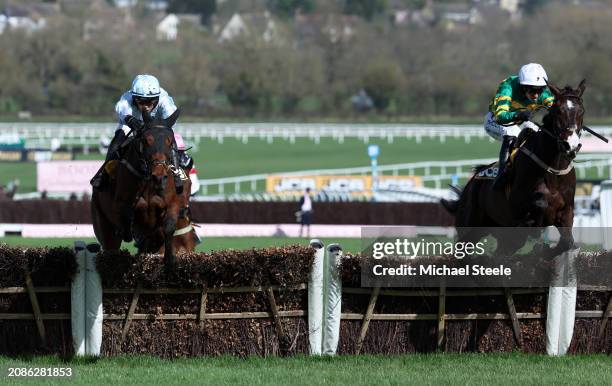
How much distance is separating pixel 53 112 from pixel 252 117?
10752mm

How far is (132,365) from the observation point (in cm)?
805

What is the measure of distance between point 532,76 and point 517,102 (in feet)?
1.12

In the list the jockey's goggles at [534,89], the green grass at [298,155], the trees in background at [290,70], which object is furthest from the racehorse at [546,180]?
the trees in background at [290,70]

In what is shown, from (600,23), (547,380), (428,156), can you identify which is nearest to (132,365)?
(547,380)

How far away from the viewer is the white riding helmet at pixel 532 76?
1003 centimetres

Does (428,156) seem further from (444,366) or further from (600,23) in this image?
(444,366)

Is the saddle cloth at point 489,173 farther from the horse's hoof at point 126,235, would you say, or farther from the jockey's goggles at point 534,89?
the horse's hoof at point 126,235

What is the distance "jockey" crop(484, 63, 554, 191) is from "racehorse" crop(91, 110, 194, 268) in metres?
2.83

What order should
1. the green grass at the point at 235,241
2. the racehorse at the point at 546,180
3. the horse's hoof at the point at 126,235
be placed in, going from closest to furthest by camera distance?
the racehorse at the point at 546,180 → the horse's hoof at the point at 126,235 → the green grass at the point at 235,241

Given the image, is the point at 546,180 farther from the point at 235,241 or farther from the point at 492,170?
the point at 235,241

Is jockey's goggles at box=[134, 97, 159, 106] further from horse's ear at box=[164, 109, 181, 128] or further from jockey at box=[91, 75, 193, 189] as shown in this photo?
horse's ear at box=[164, 109, 181, 128]

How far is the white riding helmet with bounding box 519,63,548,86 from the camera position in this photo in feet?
32.9

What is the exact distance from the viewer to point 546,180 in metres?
9.38

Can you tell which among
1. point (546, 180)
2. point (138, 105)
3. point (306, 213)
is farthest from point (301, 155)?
point (546, 180)
